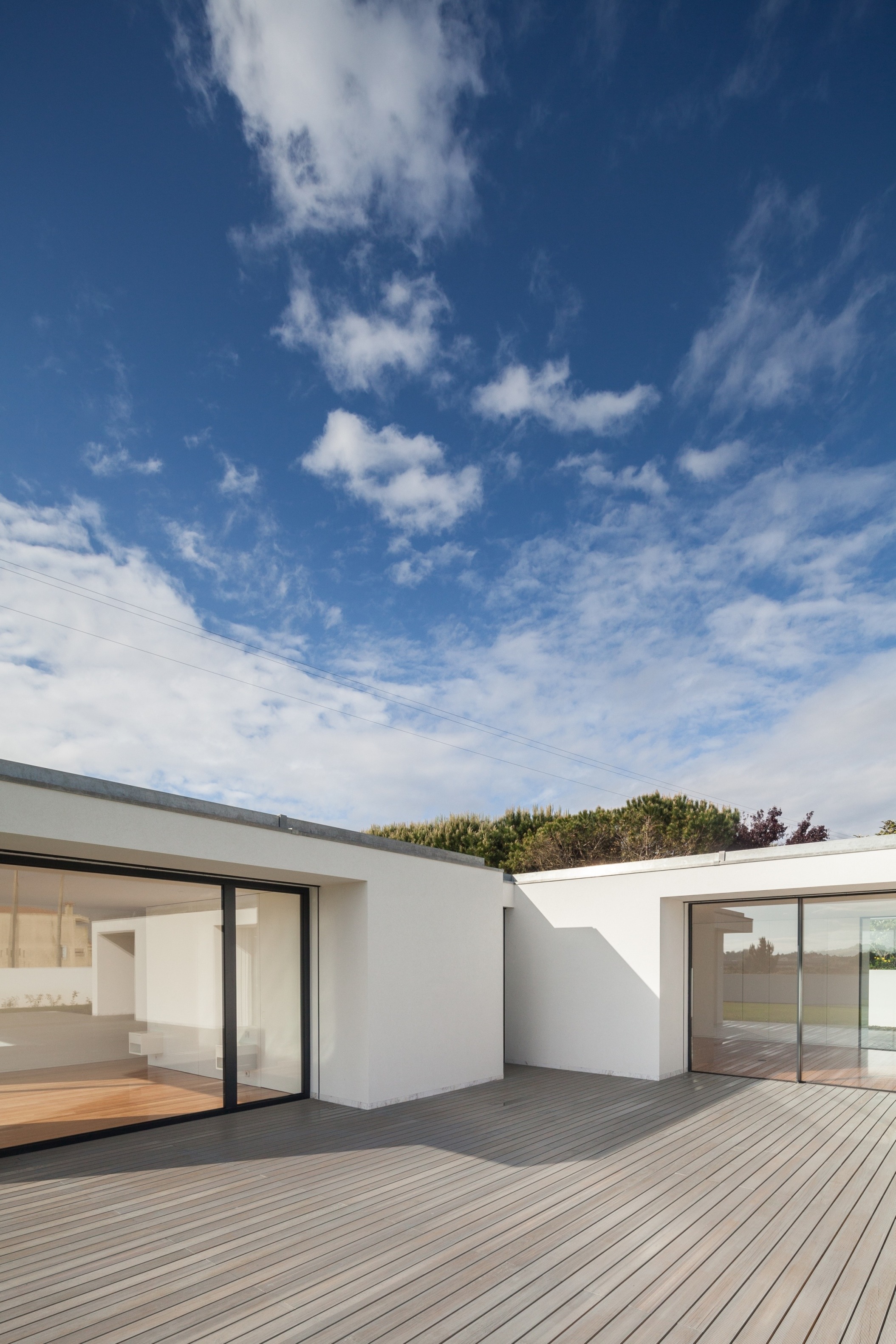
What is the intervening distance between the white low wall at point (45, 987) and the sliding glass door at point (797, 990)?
685 cm

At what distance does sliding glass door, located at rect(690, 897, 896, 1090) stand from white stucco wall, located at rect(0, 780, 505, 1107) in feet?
8.51

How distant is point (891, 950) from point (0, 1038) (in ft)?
28.3

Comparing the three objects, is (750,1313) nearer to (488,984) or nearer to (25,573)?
(488,984)

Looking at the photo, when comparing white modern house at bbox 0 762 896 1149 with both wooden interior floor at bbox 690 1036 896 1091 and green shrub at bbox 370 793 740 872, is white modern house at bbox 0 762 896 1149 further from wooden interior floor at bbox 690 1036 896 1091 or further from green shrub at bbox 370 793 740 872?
green shrub at bbox 370 793 740 872

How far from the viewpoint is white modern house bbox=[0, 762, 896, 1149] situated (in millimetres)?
6016

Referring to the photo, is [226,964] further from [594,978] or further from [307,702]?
[307,702]

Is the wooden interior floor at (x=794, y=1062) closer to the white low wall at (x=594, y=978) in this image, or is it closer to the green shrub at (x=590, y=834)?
the white low wall at (x=594, y=978)

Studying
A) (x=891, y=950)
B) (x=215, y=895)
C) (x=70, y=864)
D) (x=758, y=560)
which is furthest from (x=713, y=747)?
(x=70, y=864)

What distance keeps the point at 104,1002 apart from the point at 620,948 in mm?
5678

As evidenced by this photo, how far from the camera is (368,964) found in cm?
736

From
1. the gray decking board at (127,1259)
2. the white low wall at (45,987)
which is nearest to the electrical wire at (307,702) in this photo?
the white low wall at (45,987)

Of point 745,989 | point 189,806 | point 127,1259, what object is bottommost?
point 745,989

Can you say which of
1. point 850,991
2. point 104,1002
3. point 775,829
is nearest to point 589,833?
point 775,829

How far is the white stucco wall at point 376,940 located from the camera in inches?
244
